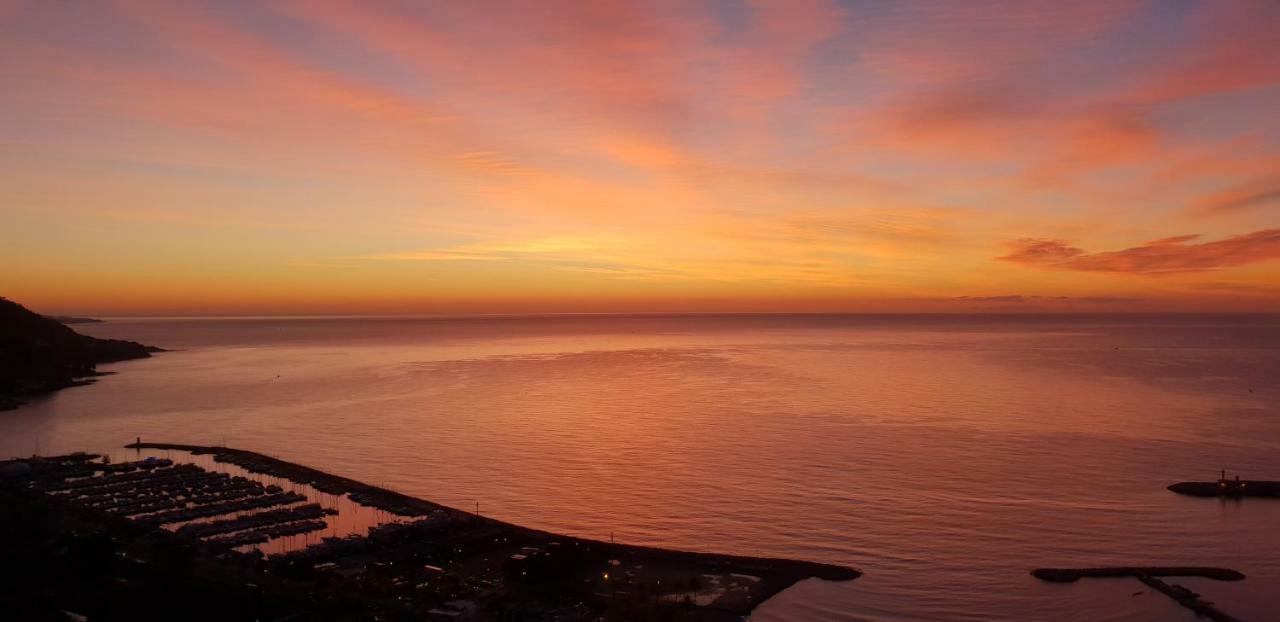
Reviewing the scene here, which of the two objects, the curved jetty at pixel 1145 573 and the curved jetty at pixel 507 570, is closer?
the curved jetty at pixel 507 570

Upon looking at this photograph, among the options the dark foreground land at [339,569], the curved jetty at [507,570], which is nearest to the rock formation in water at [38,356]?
the dark foreground land at [339,569]

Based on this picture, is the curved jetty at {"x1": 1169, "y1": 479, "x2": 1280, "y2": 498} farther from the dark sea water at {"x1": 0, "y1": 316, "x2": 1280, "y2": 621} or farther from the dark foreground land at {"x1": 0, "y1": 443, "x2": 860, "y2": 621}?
the dark foreground land at {"x1": 0, "y1": 443, "x2": 860, "y2": 621}

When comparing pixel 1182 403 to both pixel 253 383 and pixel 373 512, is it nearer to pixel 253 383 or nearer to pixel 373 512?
pixel 373 512

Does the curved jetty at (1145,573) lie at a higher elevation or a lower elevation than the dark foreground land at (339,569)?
higher

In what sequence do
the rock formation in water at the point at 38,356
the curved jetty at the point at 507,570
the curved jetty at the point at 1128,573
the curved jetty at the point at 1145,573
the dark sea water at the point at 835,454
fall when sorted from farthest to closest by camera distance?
the rock formation in water at the point at 38,356, the dark sea water at the point at 835,454, the curved jetty at the point at 1128,573, the curved jetty at the point at 1145,573, the curved jetty at the point at 507,570

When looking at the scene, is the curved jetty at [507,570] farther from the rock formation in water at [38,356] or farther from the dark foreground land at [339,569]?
the rock formation in water at [38,356]

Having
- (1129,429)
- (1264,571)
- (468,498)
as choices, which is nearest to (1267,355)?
(1129,429)
